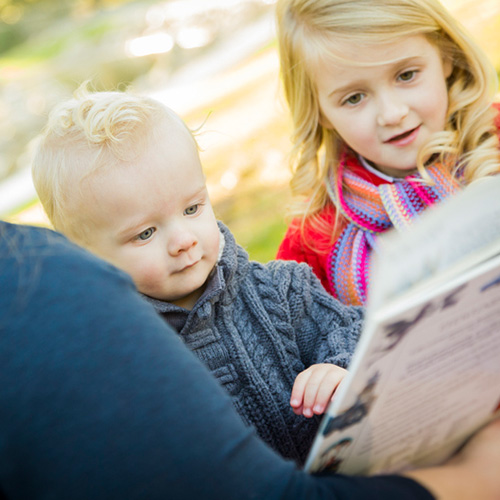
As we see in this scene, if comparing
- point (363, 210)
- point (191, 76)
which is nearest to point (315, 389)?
point (363, 210)

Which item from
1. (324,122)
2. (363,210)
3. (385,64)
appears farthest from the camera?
(324,122)

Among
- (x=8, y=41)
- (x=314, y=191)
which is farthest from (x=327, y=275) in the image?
(x=8, y=41)

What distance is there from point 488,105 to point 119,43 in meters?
14.0

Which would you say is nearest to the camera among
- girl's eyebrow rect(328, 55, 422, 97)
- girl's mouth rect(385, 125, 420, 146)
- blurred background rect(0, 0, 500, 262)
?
girl's eyebrow rect(328, 55, 422, 97)

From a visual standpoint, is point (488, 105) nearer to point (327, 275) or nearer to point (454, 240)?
point (327, 275)

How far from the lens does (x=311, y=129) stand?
220 centimetres

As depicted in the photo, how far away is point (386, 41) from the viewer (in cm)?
174

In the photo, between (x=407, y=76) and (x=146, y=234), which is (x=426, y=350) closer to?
(x=146, y=234)

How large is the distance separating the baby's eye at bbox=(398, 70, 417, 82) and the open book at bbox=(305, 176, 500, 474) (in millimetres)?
1152

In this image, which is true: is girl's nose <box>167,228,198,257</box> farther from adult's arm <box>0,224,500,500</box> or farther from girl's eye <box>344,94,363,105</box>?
girl's eye <box>344,94,363,105</box>

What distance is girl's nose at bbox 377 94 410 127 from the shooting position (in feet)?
5.81

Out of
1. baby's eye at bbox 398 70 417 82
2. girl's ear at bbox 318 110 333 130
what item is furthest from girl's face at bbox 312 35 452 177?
girl's ear at bbox 318 110 333 130

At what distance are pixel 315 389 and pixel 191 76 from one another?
9.01m

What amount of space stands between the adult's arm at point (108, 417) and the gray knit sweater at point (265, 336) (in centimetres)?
74
